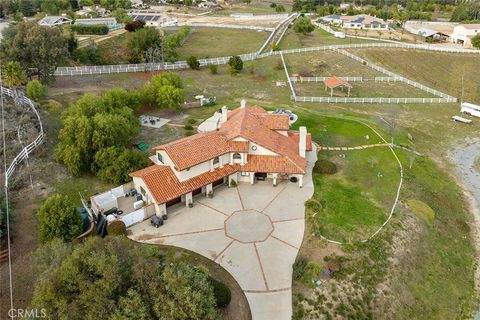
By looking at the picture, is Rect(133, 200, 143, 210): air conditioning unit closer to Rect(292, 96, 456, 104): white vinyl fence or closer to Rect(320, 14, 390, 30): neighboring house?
Rect(292, 96, 456, 104): white vinyl fence

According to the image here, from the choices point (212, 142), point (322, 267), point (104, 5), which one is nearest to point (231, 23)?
point (104, 5)

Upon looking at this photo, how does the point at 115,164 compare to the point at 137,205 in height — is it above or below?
above

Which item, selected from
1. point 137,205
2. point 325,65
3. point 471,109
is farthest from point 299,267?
point 325,65

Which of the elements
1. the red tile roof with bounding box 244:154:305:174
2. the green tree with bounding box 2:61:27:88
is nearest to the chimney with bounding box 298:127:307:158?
the red tile roof with bounding box 244:154:305:174

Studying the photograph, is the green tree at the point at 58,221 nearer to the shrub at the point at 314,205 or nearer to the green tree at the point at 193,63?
the shrub at the point at 314,205

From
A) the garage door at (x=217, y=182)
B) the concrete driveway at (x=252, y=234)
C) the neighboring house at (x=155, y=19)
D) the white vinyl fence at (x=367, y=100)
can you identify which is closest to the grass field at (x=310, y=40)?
the neighboring house at (x=155, y=19)

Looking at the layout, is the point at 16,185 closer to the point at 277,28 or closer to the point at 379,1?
the point at 277,28

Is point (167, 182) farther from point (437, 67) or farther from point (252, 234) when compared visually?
point (437, 67)

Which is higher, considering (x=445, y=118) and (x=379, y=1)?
(x=379, y=1)
